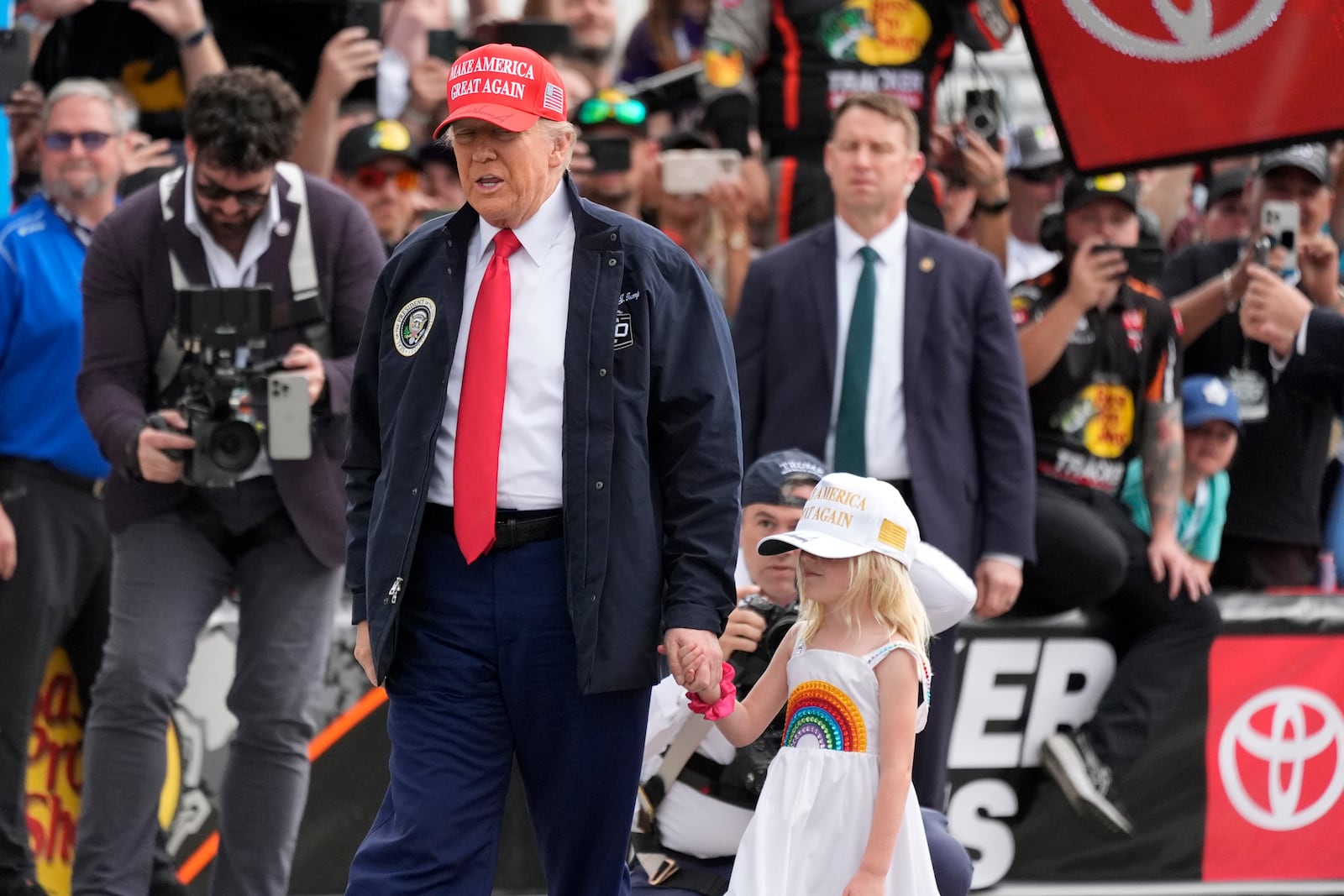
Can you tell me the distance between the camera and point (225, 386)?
473 cm

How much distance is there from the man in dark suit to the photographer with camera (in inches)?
40.0

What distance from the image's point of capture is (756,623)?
14.4ft

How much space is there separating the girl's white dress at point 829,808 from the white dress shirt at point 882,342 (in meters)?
1.69

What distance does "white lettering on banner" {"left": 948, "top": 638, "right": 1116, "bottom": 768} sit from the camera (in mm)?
6406

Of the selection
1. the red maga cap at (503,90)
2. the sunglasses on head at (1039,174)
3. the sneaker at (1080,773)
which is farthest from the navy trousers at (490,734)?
the sunglasses on head at (1039,174)

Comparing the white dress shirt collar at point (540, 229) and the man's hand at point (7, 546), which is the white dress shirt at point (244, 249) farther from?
the white dress shirt collar at point (540, 229)

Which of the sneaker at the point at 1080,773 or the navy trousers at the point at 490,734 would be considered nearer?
the navy trousers at the point at 490,734

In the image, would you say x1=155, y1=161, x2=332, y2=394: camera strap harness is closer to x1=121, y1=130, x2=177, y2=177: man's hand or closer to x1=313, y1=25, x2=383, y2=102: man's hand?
x1=121, y1=130, x2=177, y2=177: man's hand

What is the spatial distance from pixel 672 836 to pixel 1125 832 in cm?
266

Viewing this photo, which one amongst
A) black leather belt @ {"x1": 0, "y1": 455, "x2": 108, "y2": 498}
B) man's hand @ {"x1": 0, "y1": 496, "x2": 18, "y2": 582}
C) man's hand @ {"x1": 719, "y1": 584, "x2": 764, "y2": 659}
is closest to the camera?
man's hand @ {"x1": 719, "y1": 584, "x2": 764, "y2": 659}

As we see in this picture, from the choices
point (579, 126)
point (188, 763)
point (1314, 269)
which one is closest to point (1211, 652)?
point (1314, 269)

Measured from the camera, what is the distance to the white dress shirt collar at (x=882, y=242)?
572 cm

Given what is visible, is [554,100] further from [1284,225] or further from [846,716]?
[1284,225]

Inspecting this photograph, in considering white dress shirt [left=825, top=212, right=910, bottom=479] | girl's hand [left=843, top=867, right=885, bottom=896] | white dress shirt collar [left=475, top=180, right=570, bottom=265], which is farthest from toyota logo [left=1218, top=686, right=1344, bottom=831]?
white dress shirt collar [left=475, top=180, right=570, bottom=265]
